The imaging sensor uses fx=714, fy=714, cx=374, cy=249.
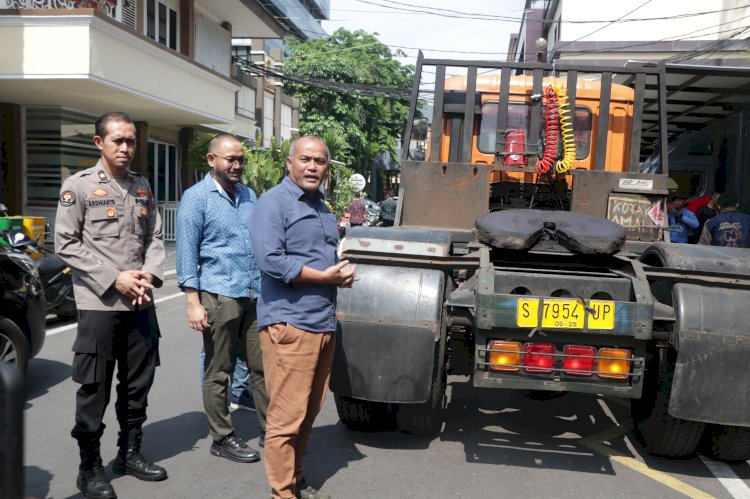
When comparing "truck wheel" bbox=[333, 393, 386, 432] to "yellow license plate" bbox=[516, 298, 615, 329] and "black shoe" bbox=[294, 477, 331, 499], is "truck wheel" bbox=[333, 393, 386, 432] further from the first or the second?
"yellow license plate" bbox=[516, 298, 615, 329]

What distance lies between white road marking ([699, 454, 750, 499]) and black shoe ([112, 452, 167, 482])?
308cm

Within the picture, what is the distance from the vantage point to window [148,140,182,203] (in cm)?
2049

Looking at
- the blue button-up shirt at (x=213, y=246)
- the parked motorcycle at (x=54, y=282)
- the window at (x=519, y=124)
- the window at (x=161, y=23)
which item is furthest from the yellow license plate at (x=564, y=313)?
the window at (x=161, y=23)

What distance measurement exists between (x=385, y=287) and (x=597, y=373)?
4.17ft

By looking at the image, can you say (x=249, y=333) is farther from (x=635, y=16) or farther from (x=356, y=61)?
(x=356, y=61)

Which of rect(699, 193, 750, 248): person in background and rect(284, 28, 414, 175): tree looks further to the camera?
rect(284, 28, 414, 175): tree

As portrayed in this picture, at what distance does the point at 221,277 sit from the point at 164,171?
18164 mm

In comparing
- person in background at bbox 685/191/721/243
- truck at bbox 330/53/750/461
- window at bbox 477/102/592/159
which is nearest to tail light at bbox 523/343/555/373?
truck at bbox 330/53/750/461

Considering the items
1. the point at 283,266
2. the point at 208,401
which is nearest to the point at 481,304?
the point at 283,266

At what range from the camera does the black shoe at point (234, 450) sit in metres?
4.16

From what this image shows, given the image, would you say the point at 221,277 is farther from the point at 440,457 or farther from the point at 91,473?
the point at 440,457

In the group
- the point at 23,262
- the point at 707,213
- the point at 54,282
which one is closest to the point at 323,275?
the point at 23,262

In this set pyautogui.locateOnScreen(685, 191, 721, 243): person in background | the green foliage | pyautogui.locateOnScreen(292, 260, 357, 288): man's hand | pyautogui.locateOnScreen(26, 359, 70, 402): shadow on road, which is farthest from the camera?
the green foliage

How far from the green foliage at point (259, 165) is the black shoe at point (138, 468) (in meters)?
14.0
